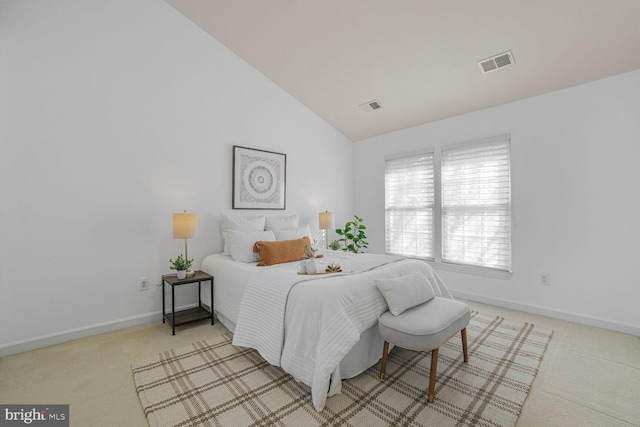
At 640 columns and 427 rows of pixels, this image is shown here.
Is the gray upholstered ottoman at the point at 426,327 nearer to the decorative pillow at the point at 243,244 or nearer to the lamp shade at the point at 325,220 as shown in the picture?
the decorative pillow at the point at 243,244

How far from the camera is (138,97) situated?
3010 mm

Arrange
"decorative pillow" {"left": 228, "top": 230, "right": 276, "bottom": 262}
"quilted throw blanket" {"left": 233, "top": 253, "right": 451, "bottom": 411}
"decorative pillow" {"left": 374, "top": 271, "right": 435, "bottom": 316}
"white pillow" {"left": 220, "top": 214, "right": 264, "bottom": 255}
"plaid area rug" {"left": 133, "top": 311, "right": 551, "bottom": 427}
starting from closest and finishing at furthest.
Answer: "plaid area rug" {"left": 133, "top": 311, "right": 551, "bottom": 427} < "quilted throw blanket" {"left": 233, "top": 253, "right": 451, "bottom": 411} < "decorative pillow" {"left": 374, "top": 271, "right": 435, "bottom": 316} < "decorative pillow" {"left": 228, "top": 230, "right": 276, "bottom": 262} < "white pillow" {"left": 220, "top": 214, "right": 264, "bottom": 255}

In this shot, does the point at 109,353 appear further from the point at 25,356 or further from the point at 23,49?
the point at 23,49

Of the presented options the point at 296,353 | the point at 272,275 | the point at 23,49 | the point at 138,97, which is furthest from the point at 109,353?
the point at 23,49

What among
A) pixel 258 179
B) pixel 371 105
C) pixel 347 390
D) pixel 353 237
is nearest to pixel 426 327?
pixel 347 390

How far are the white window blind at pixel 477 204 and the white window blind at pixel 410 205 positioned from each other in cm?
25

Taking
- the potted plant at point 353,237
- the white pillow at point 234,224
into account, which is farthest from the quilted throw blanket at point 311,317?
the potted plant at point 353,237

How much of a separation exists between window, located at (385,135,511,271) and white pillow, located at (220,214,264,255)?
2229mm

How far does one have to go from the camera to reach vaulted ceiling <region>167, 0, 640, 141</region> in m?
2.44

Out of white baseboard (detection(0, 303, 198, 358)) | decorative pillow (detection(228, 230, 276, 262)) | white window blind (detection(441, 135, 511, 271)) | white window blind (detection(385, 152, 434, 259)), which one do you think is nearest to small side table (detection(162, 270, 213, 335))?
white baseboard (detection(0, 303, 198, 358))

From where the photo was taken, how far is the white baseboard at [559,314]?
9.09ft

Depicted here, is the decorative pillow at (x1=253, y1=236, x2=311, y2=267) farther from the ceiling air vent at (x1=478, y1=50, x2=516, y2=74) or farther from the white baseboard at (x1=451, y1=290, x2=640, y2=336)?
the ceiling air vent at (x1=478, y1=50, x2=516, y2=74)

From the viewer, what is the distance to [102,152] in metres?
2.80

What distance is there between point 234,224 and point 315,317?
1.94 m
